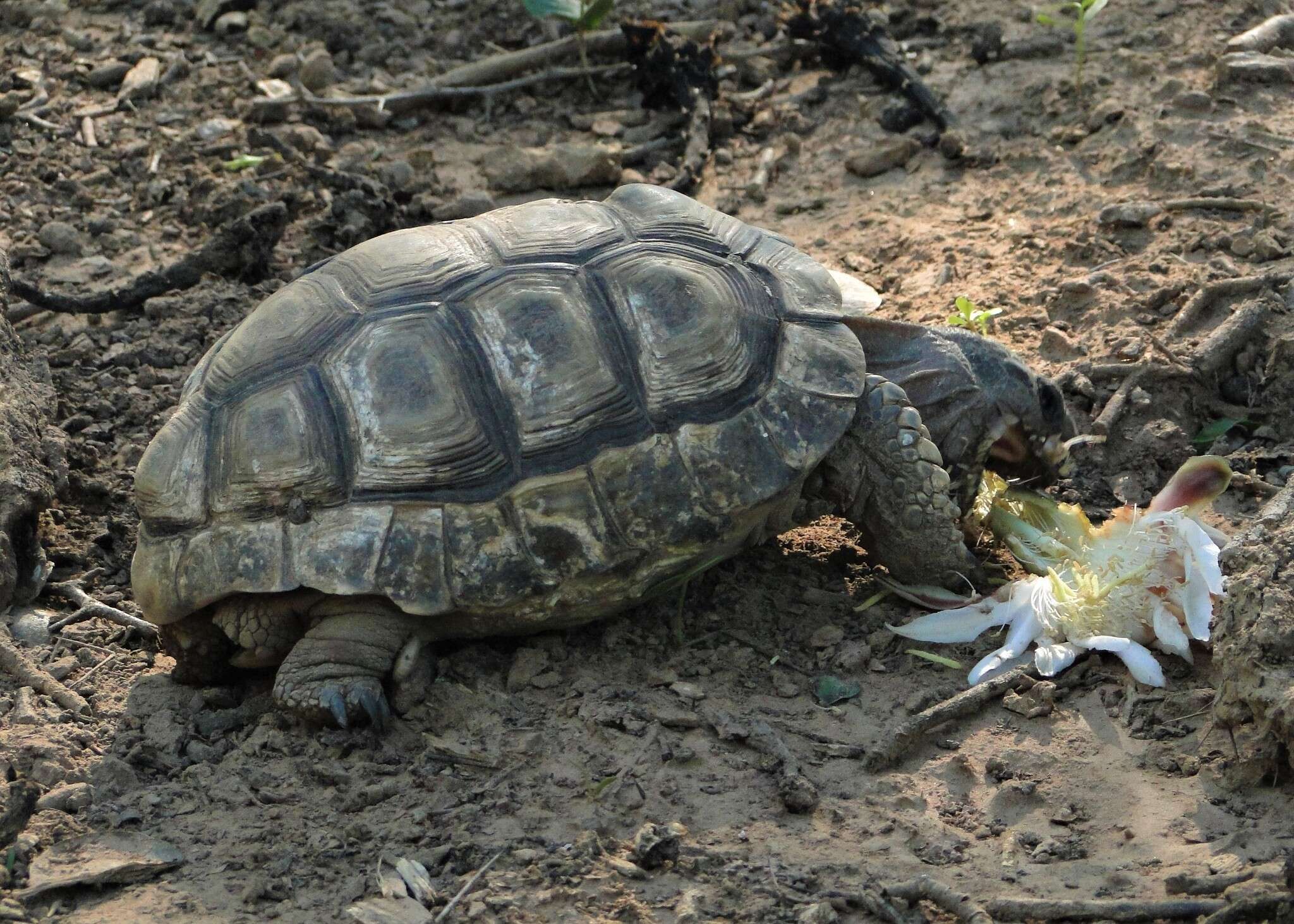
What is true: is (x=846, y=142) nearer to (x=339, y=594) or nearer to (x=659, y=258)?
(x=659, y=258)

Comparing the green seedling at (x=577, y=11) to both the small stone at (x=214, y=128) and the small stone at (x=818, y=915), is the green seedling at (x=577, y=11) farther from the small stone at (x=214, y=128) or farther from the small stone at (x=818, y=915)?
the small stone at (x=818, y=915)

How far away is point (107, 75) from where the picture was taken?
8.30 m

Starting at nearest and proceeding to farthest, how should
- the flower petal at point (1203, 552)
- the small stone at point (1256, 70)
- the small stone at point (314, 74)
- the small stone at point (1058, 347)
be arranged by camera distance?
1. the flower petal at point (1203, 552)
2. the small stone at point (1058, 347)
3. the small stone at point (1256, 70)
4. the small stone at point (314, 74)

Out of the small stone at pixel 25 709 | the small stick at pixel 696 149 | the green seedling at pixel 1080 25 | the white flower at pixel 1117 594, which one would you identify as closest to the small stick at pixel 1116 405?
the white flower at pixel 1117 594

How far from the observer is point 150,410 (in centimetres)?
588

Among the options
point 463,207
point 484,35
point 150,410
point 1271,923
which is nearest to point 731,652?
point 1271,923

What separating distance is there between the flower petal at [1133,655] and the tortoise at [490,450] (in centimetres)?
64

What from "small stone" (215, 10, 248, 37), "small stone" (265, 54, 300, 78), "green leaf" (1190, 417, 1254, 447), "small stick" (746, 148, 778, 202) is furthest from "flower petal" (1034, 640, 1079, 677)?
"small stone" (215, 10, 248, 37)

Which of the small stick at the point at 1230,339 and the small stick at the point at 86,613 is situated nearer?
the small stick at the point at 86,613

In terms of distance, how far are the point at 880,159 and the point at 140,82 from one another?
15.2ft

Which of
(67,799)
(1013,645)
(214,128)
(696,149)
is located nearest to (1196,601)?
(1013,645)

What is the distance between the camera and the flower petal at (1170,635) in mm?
4254

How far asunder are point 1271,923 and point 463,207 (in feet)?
18.0

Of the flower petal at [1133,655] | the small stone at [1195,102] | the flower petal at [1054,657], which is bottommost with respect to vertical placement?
the flower petal at [1054,657]
